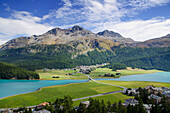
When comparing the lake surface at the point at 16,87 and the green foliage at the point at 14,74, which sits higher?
the green foliage at the point at 14,74

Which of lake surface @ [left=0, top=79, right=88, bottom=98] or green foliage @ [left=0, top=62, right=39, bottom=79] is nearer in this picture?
lake surface @ [left=0, top=79, right=88, bottom=98]

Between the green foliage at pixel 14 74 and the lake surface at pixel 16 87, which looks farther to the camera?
the green foliage at pixel 14 74

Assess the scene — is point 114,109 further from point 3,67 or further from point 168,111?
point 3,67

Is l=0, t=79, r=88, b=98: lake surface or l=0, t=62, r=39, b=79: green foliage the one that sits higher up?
l=0, t=62, r=39, b=79: green foliage

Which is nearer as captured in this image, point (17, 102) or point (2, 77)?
point (17, 102)

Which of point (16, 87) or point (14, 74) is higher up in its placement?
point (14, 74)

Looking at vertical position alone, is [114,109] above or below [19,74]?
below

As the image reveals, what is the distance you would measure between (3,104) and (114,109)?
52431mm

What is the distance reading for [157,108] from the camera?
50781 millimetres

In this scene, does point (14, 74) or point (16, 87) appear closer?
point (16, 87)

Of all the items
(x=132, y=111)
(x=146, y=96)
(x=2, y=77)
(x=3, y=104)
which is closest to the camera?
(x=132, y=111)

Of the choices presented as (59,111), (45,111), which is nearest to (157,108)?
(59,111)

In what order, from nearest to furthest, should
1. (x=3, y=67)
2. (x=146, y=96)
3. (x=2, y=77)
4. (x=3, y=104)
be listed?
(x=3, y=104)
(x=146, y=96)
(x=2, y=77)
(x=3, y=67)

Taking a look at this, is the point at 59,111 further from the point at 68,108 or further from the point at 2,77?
the point at 2,77
